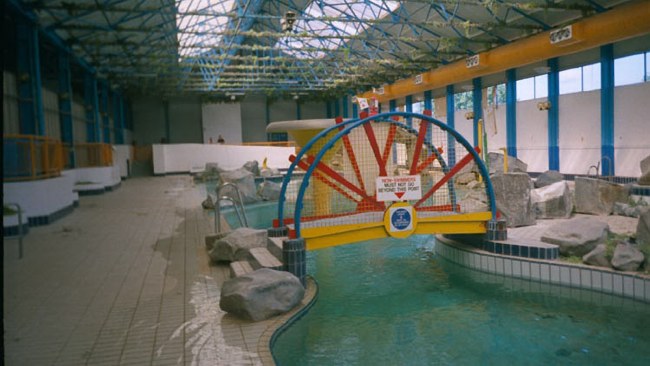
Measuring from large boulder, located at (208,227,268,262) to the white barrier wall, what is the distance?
749 inches

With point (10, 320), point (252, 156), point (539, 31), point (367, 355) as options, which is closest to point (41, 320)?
point (10, 320)

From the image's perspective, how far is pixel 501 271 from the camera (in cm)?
592

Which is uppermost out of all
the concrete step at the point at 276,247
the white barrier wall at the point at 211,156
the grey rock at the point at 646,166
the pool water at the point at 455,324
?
the white barrier wall at the point at 211,156

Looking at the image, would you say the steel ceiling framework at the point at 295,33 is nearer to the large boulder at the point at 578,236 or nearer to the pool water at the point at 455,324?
the large boulder at the point at 578,236

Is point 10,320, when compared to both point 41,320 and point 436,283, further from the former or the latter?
point 436,283

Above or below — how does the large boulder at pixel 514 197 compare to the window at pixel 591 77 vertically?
below

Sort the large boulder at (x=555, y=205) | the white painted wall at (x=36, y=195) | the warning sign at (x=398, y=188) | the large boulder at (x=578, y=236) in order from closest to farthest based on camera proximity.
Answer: the warning sign at (x=398, y=188), the large boulder at (x=578, y=236), the large boulder at (x=555, y=205), the white painted wall at (x=36, y=195)

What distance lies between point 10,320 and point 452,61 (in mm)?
17526

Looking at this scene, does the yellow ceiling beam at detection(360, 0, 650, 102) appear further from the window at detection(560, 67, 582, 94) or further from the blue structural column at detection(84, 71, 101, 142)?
the blue structural column at detection(84, 71, 101, 142)

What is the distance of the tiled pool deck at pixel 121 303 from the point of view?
3.59 metres

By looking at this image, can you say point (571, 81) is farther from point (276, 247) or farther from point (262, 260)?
point (262, 260)

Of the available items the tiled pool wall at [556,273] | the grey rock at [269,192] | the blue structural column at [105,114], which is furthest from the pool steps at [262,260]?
the blue structural column at [105,114]

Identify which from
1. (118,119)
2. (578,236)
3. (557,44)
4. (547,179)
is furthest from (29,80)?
(118,119)

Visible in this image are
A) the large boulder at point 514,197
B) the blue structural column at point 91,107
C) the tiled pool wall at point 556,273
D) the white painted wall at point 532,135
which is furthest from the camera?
the blue structural column at point 91,107
